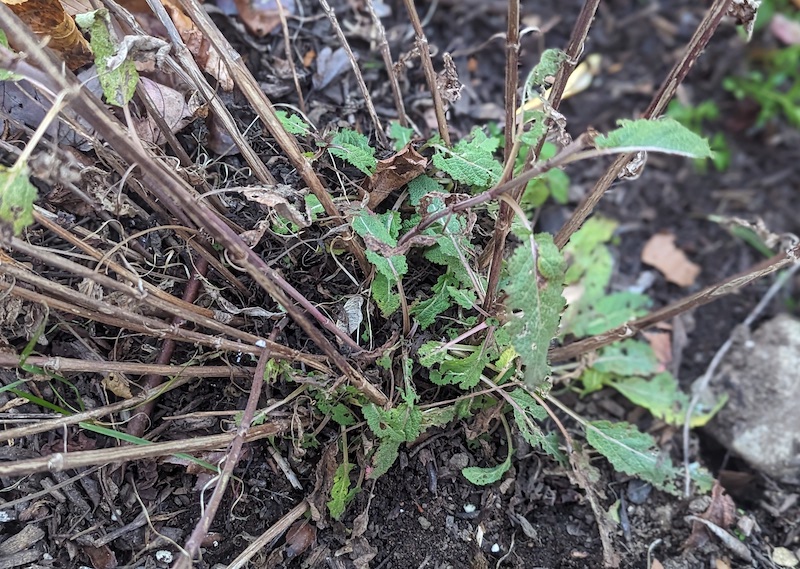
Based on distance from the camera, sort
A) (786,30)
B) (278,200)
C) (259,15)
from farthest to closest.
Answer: (786,30), (259,15), (278,200)

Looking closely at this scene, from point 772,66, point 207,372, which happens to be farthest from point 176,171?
point 772,66

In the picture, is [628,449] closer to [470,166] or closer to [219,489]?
[470,166]

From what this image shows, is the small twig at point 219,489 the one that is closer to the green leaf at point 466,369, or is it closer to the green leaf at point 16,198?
the green leaf at point 466,369

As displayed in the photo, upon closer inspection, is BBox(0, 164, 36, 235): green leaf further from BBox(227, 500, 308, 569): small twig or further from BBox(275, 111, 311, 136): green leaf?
BBox(227, 500, 308, 569): small twig

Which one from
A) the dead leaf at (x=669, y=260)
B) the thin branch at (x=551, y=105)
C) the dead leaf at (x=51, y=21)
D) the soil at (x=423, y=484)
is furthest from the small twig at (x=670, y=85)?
the dead leaf at (x=51, y=21)

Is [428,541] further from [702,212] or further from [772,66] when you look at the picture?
[772,66]

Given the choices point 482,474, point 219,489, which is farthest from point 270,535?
point 482,474
